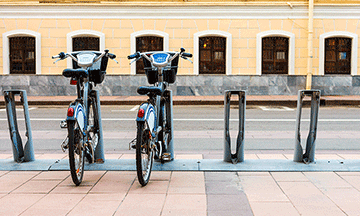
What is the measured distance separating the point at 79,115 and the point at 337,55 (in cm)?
1559

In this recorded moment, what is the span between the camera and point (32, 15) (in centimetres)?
1741

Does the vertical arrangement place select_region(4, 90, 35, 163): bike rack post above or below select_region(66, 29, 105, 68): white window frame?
below

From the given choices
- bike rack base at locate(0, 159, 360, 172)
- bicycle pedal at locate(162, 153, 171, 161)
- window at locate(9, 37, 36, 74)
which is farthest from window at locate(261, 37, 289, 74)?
bicycle pedal at locate(162, 153, 171, 161)

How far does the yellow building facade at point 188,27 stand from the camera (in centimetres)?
1730

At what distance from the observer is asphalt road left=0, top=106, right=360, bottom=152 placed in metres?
7.00

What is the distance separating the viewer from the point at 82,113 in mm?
4340

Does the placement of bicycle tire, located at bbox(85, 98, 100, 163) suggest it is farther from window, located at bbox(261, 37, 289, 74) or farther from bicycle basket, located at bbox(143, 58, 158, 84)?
window, located at bbox(261, 37, 289, 74)

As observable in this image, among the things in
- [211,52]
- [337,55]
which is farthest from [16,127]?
[337,55]

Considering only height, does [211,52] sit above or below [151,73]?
above

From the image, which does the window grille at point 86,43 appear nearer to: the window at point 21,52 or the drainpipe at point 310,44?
the window at point 21,52

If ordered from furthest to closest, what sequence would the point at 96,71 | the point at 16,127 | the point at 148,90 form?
the point at 16,127
the point at 96,71
the point at 148,90

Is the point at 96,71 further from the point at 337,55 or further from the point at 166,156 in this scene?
the point at 337,55

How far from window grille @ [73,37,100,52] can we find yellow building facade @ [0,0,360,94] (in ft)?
0.70

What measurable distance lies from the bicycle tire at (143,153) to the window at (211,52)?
44.3ft
